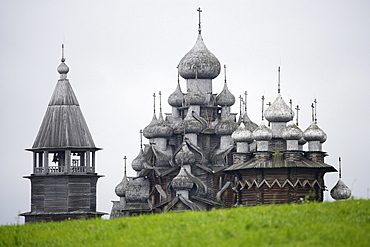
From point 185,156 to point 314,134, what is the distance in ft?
23.6

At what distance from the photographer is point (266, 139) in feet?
163

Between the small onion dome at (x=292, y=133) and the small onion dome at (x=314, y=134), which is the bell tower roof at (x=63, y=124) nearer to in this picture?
the small onion dome at (x=292, y=133)

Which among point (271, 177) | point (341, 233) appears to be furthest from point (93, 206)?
point (341, 233)

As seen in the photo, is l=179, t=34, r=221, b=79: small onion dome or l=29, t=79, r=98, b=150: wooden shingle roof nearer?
l=29, t=79, r=98, b=150: wooden shingle roof

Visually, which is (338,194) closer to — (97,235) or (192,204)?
(192,204)

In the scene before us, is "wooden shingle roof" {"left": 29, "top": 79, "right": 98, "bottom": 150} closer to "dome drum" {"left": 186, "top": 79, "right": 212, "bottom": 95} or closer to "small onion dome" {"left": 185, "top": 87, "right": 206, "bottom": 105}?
"small onion dome" {"left": 185, "top": 87, "right": 206, "bottom": 105}

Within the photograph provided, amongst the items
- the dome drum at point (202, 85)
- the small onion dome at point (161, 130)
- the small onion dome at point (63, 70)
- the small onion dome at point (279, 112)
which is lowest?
the small onion dome at point (161, 130)

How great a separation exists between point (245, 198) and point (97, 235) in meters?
25.7

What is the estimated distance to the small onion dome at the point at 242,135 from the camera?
5147 centimetres

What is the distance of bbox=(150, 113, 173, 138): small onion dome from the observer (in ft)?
183

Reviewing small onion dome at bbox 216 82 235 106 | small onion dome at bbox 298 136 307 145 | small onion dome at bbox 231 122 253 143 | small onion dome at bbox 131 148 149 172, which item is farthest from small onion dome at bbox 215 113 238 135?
small onion dome at bbox 131 148 149 172

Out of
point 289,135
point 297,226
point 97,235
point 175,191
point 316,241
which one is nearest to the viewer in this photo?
point 316,241

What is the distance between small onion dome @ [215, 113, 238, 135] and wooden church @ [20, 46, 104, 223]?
6735 millimetres

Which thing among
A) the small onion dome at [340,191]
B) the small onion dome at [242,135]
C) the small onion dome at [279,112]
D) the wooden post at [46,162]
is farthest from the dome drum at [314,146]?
the wooden post at [46,162]
